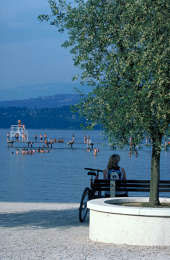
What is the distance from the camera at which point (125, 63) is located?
860 cm

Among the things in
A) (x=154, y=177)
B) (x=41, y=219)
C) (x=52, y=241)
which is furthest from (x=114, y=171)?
(x=52, y=241)

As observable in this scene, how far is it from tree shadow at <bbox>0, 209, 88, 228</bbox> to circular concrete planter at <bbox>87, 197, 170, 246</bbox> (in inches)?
76.4

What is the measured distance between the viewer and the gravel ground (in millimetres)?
7453

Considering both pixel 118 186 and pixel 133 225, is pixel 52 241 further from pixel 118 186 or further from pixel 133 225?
pixel 118 186

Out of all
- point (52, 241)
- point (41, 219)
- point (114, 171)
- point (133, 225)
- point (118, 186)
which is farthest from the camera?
point (114, 171)

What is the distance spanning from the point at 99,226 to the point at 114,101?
6.54 feet

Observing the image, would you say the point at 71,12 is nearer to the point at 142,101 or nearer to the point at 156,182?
the point at 142,101

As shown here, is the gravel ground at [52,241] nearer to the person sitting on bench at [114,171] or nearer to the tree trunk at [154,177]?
the person sitting on bench at [114,171]

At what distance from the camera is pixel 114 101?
8812 millimetres

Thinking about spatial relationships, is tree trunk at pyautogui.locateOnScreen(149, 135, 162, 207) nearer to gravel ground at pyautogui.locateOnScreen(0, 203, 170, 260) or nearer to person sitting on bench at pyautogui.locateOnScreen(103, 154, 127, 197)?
gravel ground at pyautogui.locateOnScreen(0, 203, 170, 260)

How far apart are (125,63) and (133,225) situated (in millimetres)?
2507

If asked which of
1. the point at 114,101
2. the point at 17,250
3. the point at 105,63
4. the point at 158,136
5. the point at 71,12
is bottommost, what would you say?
the point at 17,250

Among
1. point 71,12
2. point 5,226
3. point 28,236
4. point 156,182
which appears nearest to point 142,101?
point 156,182

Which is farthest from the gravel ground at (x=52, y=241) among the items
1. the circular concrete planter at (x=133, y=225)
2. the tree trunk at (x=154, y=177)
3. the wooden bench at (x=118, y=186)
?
the tree trunk at (x=154, y=177)
